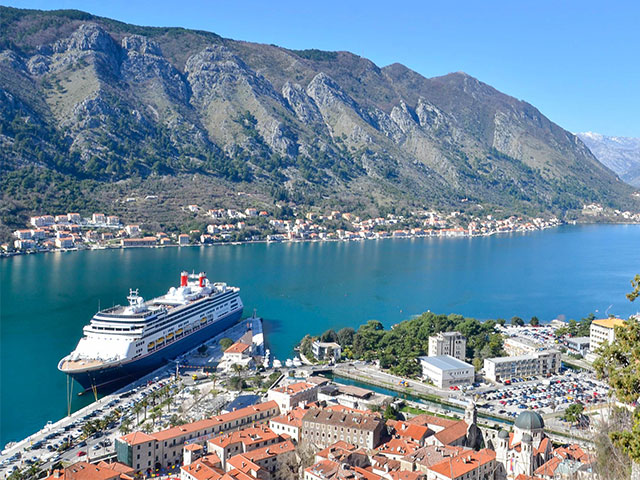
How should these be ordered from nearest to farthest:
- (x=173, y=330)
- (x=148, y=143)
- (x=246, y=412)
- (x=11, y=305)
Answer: (x=246, y=412)
(x=173, y=330)
(x=11, y=305)
(x=148, y=143)

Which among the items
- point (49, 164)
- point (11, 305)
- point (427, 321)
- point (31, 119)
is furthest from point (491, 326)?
point (31, 119)

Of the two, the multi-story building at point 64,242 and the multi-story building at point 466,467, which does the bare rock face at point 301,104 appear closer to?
the multi-story building at point 64,242

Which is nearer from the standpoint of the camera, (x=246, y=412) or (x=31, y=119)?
(x=246, y=412)

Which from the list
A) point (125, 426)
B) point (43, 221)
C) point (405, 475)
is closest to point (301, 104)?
point (43, 221)

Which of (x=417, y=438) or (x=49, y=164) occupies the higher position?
(x=49, y=164)

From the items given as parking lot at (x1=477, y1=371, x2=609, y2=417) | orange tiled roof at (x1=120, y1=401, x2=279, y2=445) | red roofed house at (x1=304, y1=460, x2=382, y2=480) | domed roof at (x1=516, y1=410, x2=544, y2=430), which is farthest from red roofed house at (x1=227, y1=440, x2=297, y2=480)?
parking lot at (x1=477, y1=371, x2=609, y2=417)

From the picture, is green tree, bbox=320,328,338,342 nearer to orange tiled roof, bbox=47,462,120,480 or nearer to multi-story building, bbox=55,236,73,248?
orange tiled roof, bbox=47,462,120,480

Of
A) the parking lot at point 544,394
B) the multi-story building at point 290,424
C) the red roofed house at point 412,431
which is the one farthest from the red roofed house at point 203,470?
the parking lot at point 544,394

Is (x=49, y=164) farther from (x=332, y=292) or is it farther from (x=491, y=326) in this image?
(x=491, y=326)
